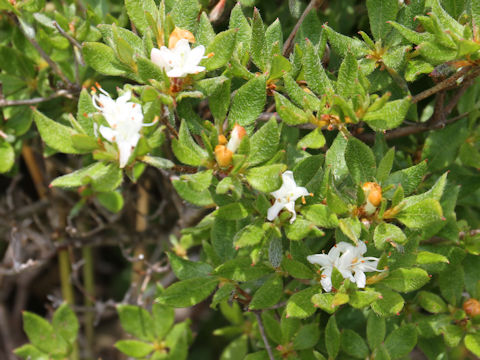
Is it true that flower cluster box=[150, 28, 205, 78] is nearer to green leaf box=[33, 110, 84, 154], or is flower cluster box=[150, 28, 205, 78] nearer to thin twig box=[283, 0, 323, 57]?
green leaf box=[33, 110, 84, 154]

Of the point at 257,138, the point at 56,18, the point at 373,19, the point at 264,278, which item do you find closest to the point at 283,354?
the point at 264,278

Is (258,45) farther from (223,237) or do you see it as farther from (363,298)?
(363,298)

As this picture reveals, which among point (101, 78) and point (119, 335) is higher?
point (101, 78)

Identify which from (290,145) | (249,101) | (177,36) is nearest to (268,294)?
(290,145)

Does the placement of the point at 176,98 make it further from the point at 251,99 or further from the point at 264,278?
the point at 264,278

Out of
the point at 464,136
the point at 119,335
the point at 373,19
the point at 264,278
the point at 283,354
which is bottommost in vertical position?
the point at 119,335
